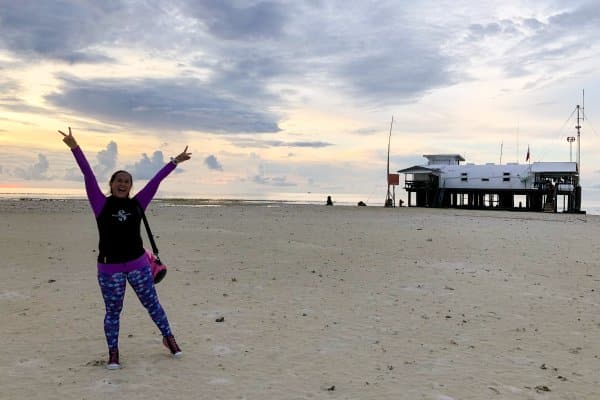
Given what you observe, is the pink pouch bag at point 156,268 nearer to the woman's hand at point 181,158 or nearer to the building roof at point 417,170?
the woman's hand at point 181,158

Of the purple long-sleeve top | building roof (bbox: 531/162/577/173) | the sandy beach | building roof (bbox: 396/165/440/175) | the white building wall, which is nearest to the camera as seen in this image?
the sandy beach

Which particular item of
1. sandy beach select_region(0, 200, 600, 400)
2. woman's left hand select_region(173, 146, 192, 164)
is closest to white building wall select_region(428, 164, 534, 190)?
sandy beach select_region(0, 200, 600, 400)

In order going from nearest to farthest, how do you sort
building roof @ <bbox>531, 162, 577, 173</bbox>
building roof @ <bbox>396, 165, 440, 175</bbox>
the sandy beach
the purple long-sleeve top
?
the sandy beach < the purple long-sleeve top < building roof @ <bbox>531, 162, 577, 173</bbox> < building roof @ <bbox>396, 165, 440, 175</bbox>

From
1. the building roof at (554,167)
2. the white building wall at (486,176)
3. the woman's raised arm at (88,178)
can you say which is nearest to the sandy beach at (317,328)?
the woman's raised arm at (88,178)

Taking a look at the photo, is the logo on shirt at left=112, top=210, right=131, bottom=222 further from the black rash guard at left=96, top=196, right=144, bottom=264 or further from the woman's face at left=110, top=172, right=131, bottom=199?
the woman's face at left=110, top=172, right=131, bottom=199

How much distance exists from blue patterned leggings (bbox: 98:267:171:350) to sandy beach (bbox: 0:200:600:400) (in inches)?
17.2

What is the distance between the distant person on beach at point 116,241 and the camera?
203 inches

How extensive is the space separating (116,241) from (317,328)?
10.5 feet

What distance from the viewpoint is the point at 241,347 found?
6.17m

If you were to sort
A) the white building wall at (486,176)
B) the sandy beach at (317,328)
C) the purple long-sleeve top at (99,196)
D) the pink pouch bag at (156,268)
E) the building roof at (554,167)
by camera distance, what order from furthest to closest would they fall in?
the white building wall at (486,176) < the building roof at (554,167) < the pink pouch bag at (156,268) < the purple long-sleeve top at (99,196) < the sandy beach at (317,328)

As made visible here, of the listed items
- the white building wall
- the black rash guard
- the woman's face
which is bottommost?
the black rash guard

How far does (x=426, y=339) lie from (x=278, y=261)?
21.6ft

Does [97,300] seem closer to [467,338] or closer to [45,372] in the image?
[45,372]

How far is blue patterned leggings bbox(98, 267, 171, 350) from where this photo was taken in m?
5.23
